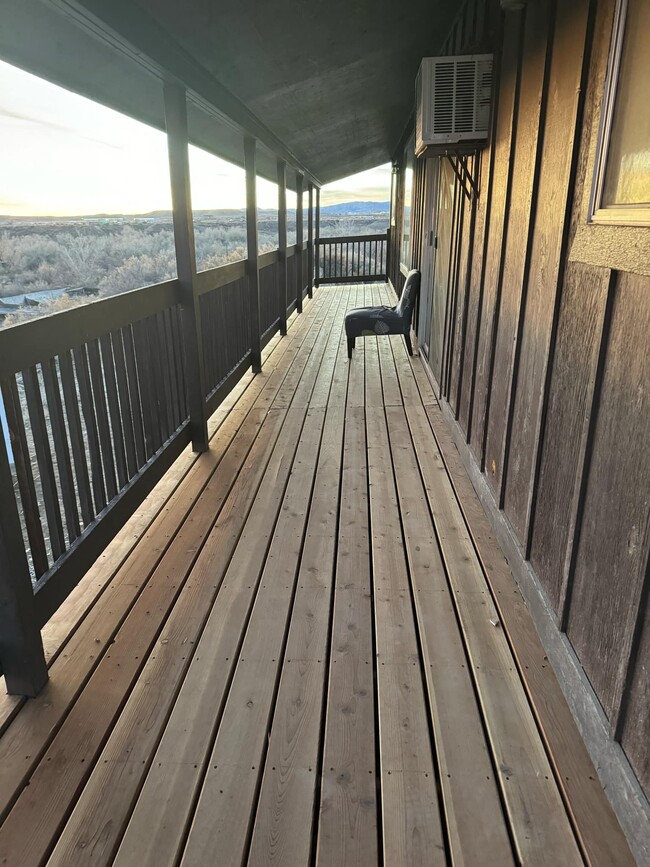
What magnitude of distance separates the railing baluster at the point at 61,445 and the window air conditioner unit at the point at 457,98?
7.16 feet

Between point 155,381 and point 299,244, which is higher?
point 299,244

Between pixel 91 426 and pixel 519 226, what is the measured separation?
1.82 metres

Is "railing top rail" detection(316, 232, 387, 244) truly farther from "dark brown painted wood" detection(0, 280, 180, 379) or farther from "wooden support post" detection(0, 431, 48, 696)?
"wooden support post" detection(0, 431, 48, 696)

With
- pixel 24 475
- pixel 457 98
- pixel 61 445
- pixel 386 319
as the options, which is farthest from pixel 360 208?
pixel 24 475

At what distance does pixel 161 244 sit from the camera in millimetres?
2941

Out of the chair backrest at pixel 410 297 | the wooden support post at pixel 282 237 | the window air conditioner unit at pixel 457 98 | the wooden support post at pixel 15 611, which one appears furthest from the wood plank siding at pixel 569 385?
the wooden support post at pixel 282 237

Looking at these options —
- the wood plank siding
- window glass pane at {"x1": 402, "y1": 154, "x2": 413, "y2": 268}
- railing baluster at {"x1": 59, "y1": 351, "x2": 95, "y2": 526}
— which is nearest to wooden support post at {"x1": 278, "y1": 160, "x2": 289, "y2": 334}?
window glass pane at {"x1": 402, "y1": 154, "x2": 413, "y2": 268}

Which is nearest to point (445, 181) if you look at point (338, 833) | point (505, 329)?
point (505, 329)

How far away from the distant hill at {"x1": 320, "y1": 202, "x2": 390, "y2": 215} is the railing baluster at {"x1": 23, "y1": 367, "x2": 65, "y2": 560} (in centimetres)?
1283

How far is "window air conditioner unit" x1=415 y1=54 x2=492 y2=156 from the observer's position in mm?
2820

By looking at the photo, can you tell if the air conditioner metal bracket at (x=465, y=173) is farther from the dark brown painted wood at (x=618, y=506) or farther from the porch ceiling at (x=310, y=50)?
the dark brown painted wood at (x=618, y=506)

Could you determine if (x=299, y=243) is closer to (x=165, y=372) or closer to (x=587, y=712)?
(x=165, y=372)

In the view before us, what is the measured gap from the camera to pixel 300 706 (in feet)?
5.29

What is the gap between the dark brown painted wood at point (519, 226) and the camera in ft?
6.65
